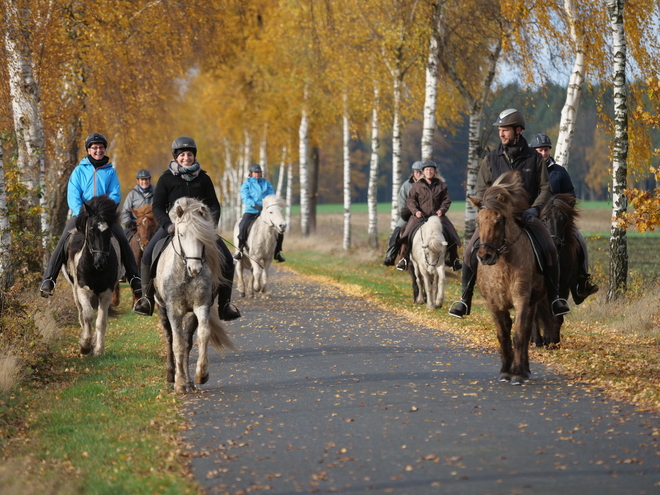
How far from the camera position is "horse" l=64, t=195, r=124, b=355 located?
11.3 meters

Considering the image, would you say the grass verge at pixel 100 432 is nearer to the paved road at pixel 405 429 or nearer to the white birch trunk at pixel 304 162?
the paved road at pixel 405 429

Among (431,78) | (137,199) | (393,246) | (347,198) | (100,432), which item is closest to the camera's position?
(100,432)

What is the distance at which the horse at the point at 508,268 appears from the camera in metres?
8.91

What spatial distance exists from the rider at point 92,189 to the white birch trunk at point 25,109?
3.59 meters

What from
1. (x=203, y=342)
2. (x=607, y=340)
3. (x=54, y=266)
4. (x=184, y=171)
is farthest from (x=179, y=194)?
(x=607, y=340)

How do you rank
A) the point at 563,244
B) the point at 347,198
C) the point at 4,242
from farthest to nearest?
the point at 347,198 → the point at 4,242 → the point at 563,244

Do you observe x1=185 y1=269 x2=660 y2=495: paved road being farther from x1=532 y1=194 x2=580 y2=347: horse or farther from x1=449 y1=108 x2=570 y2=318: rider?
x1=532 y1=194 x2=580 y2=347: horse

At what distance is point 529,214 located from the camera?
9.54 m

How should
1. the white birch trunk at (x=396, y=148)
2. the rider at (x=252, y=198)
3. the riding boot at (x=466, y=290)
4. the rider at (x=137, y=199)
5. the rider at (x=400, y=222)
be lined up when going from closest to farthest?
the riding boot at (x=466, y=290)
the rider at (x=137, y=199)
the rider at (x=400, y=222)
the rider at (x=252, y=198)
the white birch trunk at (x=396, y=148)

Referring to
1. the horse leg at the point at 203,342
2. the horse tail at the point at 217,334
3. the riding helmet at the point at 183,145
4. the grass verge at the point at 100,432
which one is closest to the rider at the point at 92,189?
the grass verge at the point at 100,432

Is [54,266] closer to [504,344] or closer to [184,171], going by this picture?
[184,171]

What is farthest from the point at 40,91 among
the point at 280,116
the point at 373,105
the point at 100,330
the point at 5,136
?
the point at 280,116

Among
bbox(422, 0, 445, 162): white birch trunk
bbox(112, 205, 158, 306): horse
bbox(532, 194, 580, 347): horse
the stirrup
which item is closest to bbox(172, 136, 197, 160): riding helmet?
the stirrup

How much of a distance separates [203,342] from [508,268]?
130 inches
